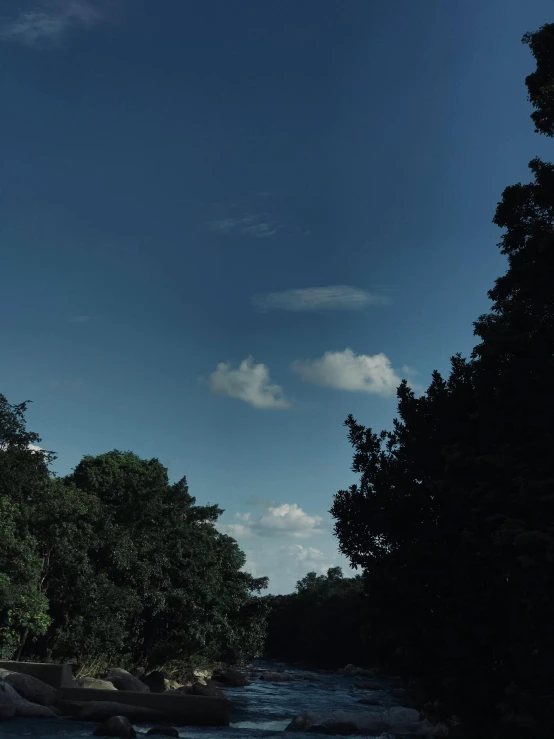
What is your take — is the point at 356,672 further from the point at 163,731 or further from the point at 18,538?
the point at 163,731

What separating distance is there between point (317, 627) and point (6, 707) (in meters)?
71.3

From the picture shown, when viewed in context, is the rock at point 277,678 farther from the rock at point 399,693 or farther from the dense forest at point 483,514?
the dense forest at point 483,514

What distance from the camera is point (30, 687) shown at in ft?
77.2

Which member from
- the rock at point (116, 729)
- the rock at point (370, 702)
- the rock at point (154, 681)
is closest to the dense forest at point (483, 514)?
the rock at point (116, 729)

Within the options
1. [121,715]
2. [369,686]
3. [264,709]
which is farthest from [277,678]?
[121,715]

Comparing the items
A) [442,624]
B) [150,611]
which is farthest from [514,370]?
[150,611]

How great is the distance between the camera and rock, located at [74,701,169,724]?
21812 millimetres

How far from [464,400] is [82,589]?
24653 millimetres

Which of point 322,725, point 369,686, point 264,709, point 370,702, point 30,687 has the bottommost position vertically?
point 369,686

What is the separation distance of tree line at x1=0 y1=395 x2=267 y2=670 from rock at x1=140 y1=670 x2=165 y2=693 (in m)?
1.09

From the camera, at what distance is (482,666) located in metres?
11.7

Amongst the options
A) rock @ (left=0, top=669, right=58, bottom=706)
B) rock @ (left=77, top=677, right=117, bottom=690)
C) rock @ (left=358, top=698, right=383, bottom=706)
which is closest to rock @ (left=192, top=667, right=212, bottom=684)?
rock @ (left=358, top=698, right=383, bottom=706)

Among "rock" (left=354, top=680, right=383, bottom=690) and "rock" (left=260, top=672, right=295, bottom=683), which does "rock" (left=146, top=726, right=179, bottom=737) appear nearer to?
"rock" (left=354, top=680, right=383, bottom=690)

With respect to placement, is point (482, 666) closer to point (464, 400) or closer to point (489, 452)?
point (489, 452)
